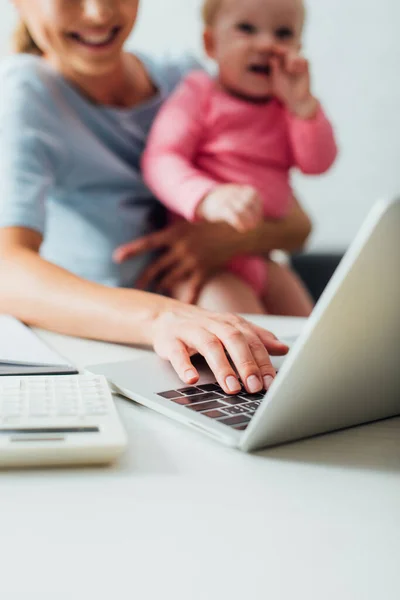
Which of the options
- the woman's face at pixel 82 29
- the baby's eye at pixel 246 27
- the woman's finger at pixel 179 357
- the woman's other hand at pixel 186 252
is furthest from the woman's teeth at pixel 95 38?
the woman's finger at pixel 179 357

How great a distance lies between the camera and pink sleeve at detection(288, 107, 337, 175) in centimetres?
125

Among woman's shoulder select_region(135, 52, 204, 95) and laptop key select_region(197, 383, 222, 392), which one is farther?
woman's shoulder select_region(135, 52, 204, 95)

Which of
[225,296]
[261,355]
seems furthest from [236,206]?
[261,355]

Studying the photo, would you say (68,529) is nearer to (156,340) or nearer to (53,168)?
(156,340)

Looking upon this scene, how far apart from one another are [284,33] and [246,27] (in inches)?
3.1

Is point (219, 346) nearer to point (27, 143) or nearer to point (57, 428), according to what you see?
point (57, 428)

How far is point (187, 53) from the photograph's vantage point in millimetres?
1445

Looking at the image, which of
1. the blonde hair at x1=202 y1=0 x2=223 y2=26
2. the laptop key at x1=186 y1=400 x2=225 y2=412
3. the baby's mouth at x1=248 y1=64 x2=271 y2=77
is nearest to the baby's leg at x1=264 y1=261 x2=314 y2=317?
the baby's mouth at x1=248 y1=64 x2=271 y2=77

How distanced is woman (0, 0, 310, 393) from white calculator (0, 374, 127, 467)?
41 centimetres

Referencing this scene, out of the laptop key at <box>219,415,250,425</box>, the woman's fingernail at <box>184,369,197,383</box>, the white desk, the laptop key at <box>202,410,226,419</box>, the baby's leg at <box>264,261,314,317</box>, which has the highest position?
the white desk

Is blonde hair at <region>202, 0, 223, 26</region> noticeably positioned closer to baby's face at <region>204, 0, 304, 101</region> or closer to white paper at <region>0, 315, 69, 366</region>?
baby's face at <region>204, 0, 304, 101</region>

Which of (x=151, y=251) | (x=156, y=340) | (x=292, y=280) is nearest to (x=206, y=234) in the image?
(x=151, y=251)

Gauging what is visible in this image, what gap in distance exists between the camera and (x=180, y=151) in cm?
122

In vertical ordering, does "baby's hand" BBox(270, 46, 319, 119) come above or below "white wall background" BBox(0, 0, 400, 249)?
above
